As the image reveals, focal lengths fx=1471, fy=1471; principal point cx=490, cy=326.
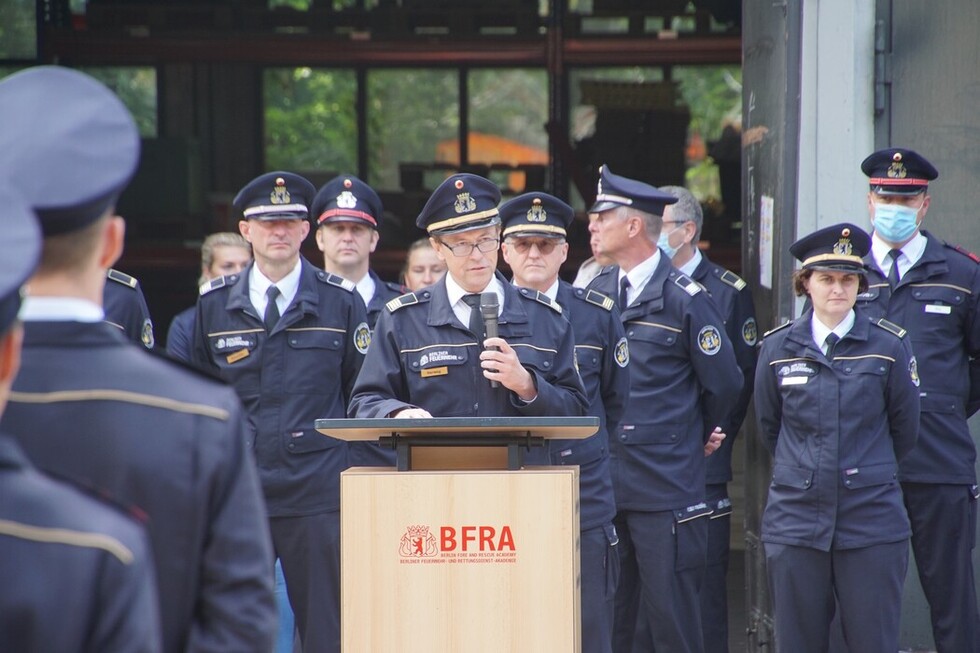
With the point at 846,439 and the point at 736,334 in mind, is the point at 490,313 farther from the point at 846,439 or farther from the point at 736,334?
the point at 736,334

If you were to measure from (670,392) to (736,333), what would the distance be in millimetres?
784

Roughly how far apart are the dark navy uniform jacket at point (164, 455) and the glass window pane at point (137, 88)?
8.43 m

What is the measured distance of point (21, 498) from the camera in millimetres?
1688

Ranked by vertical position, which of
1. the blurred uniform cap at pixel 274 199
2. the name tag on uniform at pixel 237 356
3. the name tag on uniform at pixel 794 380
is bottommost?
the name tag on uniform at pixel 794 380

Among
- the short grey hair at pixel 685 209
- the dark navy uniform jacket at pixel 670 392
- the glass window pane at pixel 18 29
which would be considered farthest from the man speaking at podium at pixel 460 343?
the glass window pane at pixel 18 29

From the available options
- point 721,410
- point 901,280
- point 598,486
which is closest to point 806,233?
point 901,280

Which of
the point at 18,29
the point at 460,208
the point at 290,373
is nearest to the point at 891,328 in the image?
the point at 460,208

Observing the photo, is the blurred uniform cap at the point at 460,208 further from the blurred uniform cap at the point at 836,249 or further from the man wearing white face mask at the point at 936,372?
the man wearing white face mask at the point at 936,372

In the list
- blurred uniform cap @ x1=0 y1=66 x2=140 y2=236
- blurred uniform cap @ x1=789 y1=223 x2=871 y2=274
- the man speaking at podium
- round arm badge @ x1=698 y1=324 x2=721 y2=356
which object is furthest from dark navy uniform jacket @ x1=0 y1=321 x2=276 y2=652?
round arm badge @ x1=698 y1=324 x2=721 y2=356

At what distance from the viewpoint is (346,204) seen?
250 inches

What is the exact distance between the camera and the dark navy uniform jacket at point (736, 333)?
250 inches

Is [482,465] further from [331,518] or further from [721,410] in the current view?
[721,410]

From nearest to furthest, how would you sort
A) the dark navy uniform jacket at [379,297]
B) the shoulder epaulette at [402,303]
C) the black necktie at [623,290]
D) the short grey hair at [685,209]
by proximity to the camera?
the shoulder epaulette at [402,303], the black necktie at [623,290], the dark navy uniform jacket at [379,297], the short grey hair at [685,209]

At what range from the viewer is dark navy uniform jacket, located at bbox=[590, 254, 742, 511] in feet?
18.8
